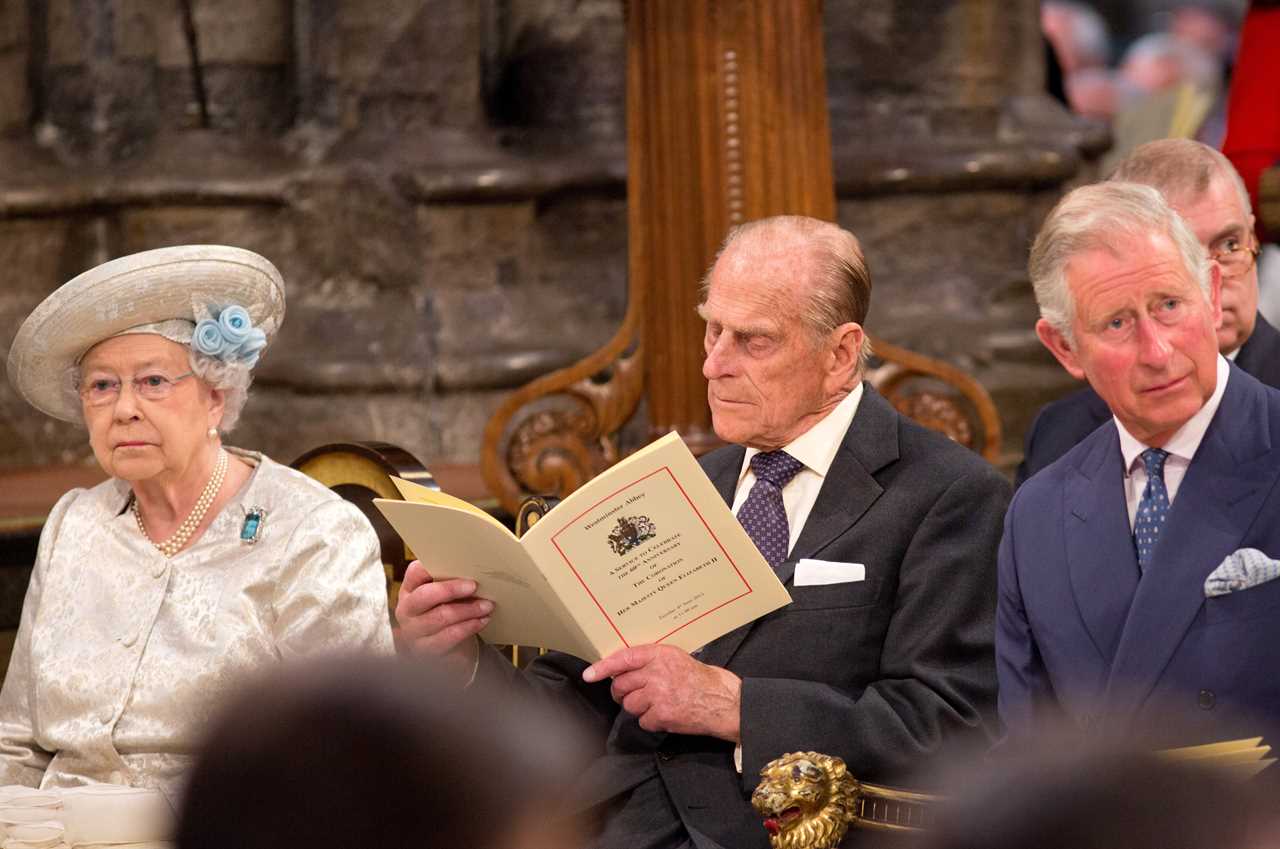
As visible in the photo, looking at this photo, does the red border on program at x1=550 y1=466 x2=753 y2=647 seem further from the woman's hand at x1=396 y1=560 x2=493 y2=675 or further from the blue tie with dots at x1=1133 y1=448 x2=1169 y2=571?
the blue tie with dots at x1=1133 y1=448 x2=1169 y2=571

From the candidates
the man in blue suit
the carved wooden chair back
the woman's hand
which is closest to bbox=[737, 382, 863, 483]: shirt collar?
the man in blue suit

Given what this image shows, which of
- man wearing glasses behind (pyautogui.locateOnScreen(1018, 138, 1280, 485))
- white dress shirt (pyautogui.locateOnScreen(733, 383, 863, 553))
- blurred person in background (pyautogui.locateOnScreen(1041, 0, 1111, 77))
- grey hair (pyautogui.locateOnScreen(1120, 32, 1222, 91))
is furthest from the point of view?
blurred person in background (pyautogui.locateOnScreen(1041, 0, 1111, 77))

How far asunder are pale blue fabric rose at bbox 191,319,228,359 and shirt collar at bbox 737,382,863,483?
0.97 meters

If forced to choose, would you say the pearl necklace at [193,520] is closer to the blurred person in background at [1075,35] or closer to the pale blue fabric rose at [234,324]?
the pale blue fabric rose at [234,324]

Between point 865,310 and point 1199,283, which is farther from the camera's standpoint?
point 865,310

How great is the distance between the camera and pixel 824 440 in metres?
3.23

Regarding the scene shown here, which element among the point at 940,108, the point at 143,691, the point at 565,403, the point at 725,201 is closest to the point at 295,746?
the point at 143,691

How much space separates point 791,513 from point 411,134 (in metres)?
3.51

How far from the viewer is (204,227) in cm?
646

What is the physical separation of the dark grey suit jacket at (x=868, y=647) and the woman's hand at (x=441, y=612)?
338 millimetres

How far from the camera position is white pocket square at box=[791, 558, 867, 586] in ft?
10.1

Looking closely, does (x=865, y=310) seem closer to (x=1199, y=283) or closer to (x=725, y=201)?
(x=1199, y=283)

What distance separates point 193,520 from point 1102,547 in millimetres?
1535

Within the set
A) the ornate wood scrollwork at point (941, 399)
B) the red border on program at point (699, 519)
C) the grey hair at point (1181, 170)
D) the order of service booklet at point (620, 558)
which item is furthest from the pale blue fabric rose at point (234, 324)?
the ornate wood scrollwork at point (941, 399)
